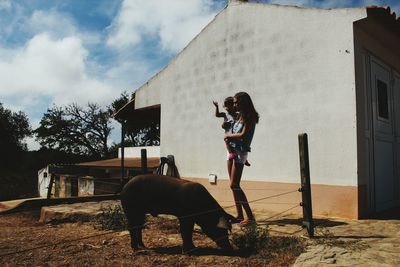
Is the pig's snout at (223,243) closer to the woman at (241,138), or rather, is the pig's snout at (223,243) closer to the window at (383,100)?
the woman at (241,138)

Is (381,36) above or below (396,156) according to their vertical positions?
above

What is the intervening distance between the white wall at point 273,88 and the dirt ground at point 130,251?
214cm

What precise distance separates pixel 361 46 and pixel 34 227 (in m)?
6.65

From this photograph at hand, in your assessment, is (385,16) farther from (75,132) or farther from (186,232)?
(75,132)

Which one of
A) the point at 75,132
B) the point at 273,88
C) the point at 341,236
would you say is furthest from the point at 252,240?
the point at 75,132

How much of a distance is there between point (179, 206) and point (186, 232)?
31 cm

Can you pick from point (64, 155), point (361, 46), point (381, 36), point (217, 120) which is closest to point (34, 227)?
point (217, 120)

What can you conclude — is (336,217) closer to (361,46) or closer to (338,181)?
(338,181)

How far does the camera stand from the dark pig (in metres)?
4.22

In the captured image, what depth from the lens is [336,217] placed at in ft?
20.1

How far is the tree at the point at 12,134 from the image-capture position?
35750 mm

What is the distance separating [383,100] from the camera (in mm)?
7410

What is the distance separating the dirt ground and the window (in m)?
3.86

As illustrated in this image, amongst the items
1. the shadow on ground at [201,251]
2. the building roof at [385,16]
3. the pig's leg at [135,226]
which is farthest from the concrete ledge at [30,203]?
the building roof at [385,16]
